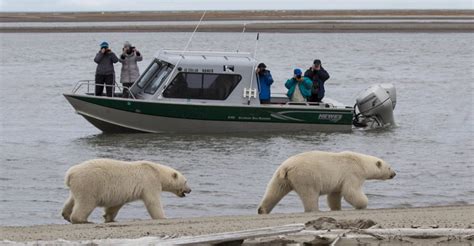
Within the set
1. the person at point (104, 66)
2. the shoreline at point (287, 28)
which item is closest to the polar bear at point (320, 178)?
the person at point (104, 66)

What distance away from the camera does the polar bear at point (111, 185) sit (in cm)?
988

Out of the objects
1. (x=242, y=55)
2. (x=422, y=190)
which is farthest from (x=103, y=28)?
(x=422, y=190)

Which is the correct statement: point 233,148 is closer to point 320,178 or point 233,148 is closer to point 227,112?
point 227,112

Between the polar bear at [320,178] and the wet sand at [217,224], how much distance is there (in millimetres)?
496

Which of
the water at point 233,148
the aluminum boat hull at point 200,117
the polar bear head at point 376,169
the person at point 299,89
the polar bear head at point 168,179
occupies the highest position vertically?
the person at point 299,89

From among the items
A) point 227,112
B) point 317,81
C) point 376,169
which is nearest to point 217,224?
point 376,169

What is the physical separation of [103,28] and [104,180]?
217 ft

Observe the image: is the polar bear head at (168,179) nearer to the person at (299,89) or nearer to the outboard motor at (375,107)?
the person at (299,89)

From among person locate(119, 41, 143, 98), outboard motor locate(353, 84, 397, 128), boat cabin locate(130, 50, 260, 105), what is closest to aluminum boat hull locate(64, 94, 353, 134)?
boat cabin locate(130, 50, 260, 105)

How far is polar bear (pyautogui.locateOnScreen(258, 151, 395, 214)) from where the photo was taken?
1036 centimetres

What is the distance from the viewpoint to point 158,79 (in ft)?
62.6

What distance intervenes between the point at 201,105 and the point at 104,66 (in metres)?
2.05

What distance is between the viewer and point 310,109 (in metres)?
19.2

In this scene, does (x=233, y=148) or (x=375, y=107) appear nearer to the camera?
(x=233, y=148)
